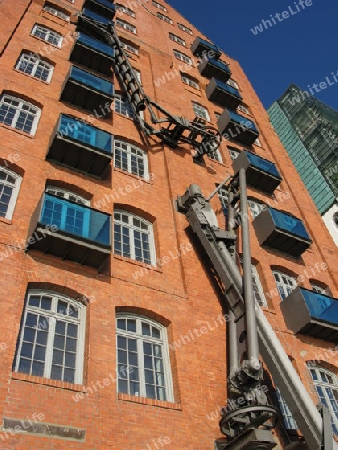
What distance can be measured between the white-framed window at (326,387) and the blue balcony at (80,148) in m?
9.90

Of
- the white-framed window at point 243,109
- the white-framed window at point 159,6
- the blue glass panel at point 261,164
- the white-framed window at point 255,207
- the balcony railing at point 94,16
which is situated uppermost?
the balcony railing at point 94,16

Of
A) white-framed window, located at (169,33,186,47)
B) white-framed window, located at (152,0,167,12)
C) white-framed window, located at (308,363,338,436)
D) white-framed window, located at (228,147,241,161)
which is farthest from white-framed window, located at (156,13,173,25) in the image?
white-framed window, located at (308,363,338,436)

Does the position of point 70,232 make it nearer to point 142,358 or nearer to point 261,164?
point 142,358

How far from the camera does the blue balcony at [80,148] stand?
49.4ft

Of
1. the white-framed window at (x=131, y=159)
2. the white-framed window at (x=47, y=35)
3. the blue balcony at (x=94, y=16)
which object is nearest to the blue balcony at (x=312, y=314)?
the white-framed window at (x=131, y=159)

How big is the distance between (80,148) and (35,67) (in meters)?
7.57

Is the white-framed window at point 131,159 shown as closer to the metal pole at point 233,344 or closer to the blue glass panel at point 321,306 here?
the metal pole at point 233,344

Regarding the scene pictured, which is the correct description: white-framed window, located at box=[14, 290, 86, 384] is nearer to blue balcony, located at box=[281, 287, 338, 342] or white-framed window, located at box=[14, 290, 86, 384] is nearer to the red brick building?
the red brick building

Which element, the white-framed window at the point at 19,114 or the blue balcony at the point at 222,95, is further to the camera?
the blue balcony at the point at 222,95

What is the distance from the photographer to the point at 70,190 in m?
14.9

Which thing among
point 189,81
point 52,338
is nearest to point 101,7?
point 189,81

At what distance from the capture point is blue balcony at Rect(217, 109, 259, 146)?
25953mm

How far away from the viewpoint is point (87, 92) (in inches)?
737

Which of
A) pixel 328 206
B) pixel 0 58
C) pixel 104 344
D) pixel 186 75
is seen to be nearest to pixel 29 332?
pixel 104 344
